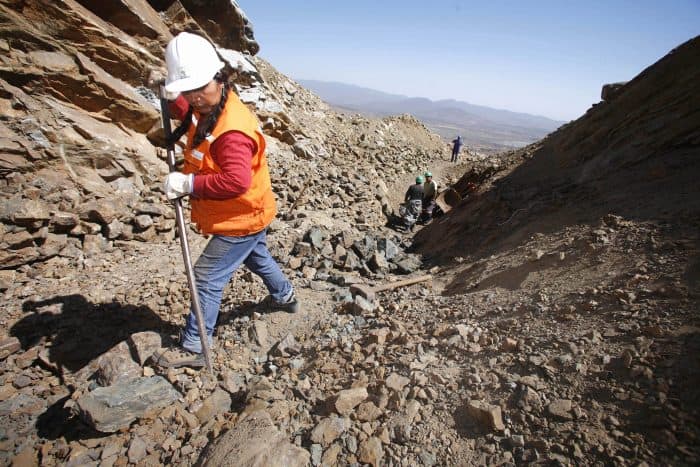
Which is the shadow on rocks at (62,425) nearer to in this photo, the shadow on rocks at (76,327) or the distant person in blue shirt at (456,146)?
the shadow on rocks at (76,327)

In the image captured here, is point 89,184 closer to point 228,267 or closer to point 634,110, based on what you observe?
point 228,267

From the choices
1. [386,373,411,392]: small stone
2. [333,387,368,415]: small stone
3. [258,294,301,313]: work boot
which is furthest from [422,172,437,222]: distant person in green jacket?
[333,387,368,415]: small stone

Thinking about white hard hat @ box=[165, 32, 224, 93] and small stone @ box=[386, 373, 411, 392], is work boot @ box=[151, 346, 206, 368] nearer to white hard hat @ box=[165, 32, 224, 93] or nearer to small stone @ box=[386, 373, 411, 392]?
small stone @ box=[386, 373, 411, 392]

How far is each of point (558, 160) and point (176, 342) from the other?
21.6 feet

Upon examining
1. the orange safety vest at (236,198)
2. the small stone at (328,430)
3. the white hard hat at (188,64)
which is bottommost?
the small stone at (328,430)

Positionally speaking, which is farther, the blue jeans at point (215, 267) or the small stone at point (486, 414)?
the blue jeans at point (215, 267)

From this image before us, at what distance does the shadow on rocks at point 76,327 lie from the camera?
9.73 feet

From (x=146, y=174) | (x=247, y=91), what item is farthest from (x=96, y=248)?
(x=247, y=91)

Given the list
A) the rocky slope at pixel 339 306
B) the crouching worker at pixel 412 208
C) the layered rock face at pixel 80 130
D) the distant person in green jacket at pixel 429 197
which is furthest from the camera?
the distant person in green jacket at pixel 429 197

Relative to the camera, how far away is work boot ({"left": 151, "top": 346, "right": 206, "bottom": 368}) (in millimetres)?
2596

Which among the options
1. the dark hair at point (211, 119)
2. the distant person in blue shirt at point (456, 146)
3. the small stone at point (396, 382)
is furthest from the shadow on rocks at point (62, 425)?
the distant person in blue shirt at point (456, 146)

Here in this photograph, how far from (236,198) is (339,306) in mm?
1583

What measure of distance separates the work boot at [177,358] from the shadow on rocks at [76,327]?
0.53 m

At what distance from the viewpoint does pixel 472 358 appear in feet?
7.43
